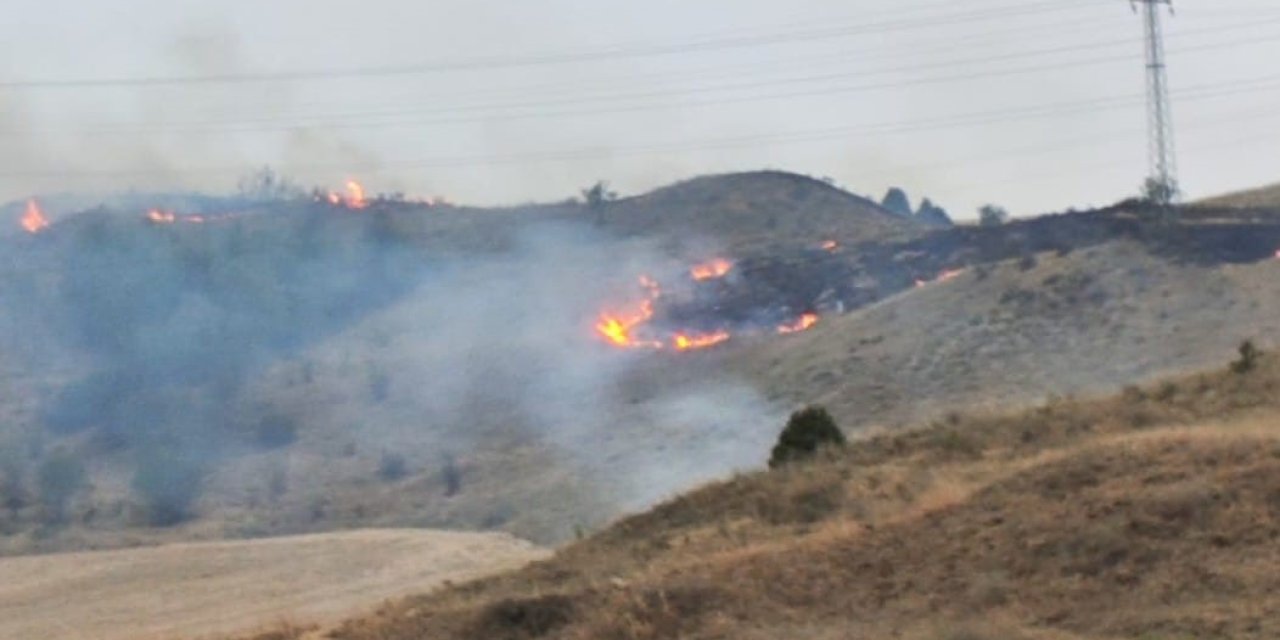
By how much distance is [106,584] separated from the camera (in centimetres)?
4650

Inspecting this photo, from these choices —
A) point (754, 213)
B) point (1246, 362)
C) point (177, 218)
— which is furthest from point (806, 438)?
point (177, 218)

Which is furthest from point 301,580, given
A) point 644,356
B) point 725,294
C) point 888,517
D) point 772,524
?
point 725,294

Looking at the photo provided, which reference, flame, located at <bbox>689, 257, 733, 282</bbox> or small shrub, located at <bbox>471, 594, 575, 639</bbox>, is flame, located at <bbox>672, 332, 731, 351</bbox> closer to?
flame, located at <bbox>689, 257, 733, 282</bbox>

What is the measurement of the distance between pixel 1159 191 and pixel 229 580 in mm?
46676

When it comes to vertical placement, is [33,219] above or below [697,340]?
above

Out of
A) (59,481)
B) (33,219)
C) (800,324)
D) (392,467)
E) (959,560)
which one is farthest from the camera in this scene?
(33,219)

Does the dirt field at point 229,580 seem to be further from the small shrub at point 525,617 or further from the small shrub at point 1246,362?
the small shrub at point 1246,362

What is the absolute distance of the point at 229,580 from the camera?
43969 mm

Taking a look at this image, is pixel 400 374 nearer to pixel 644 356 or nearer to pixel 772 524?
pixel 644 356

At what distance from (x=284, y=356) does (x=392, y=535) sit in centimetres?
4225

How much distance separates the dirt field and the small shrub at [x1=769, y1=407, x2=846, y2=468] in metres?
5.51

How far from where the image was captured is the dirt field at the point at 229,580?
36.8 m

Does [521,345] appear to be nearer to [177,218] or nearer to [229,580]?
[229,580]

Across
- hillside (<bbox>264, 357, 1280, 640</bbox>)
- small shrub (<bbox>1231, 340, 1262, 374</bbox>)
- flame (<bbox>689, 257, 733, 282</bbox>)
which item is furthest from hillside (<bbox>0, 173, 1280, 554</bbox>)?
hillside (<bbox>264, 357, 1280, 640</bbox>)
